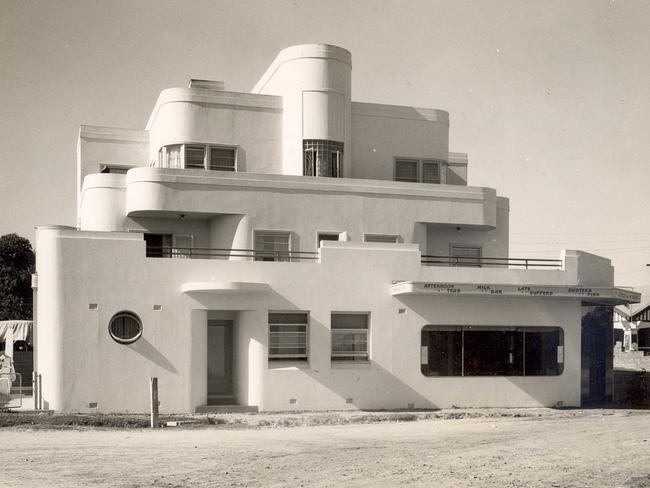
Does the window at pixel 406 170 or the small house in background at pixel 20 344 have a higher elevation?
the window at pixel 406 170

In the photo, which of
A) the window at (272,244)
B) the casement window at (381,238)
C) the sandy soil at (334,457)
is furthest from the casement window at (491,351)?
the window at (272,244)

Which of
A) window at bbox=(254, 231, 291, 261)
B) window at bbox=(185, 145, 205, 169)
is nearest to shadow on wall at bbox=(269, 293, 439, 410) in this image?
window at bbox=(254, 231, 291, 261)

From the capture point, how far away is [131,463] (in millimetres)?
16812

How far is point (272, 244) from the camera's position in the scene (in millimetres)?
30859

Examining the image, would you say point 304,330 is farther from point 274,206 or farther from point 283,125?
point 283,125

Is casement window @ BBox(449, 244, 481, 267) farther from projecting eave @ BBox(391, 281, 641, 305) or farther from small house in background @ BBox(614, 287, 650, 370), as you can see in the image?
small house in background @ BBox(614, 287, 650, 370)

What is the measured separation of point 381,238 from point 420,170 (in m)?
4.83

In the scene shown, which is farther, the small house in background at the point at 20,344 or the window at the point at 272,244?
the small house in background at the point at 20,344

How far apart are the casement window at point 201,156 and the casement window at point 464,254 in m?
8.75

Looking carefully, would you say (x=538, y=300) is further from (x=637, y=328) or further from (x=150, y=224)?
(x=637, y=328)

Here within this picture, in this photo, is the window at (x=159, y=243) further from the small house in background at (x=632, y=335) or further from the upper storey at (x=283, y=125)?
the small house in background at (x=632, y=335)

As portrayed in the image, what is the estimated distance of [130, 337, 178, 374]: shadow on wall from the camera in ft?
85.1

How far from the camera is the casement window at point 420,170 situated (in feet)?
117

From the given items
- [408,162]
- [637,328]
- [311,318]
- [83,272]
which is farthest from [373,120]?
[637,328]
